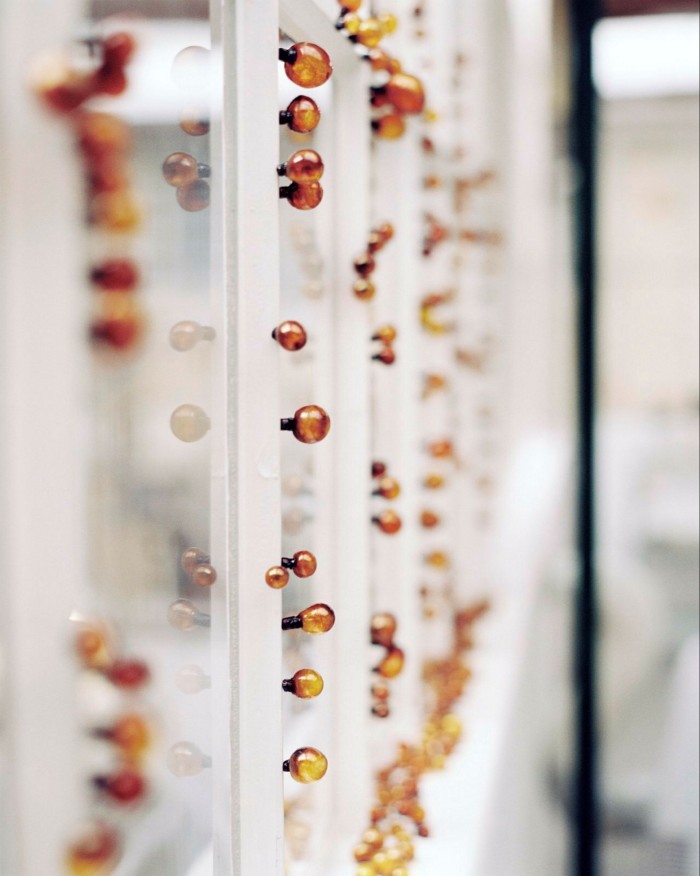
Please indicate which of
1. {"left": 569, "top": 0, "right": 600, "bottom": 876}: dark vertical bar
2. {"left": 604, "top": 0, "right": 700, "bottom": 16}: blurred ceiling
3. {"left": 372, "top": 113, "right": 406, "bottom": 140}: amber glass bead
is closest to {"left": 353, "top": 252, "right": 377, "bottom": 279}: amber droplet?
{"left": 372, "top": 113, "right": 406, "bottom": 140}: amber glass bead

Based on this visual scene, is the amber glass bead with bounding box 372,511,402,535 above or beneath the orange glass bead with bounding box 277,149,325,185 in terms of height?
beneath

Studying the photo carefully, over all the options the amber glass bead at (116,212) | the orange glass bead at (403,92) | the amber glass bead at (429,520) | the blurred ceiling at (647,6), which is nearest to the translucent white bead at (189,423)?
the amber glass bead at (116,212)

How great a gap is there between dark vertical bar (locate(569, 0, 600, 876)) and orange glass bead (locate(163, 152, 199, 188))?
4.66 feet

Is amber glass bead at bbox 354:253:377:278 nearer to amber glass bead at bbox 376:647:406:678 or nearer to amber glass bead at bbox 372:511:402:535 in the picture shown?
amber glass bead at bbox 372:511:402:535

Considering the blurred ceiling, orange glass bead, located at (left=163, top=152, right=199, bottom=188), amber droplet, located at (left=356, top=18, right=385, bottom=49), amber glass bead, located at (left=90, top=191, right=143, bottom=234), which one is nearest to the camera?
amber glass bead, located at (left=90, top=191, right=143, bottom=234)

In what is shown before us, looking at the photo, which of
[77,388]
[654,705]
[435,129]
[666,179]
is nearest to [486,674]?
[654,705]

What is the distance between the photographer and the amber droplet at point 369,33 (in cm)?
69

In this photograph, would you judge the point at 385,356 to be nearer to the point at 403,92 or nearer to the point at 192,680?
the point at 403,92

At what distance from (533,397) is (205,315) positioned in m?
1.77

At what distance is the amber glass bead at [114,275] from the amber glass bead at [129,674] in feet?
0.54

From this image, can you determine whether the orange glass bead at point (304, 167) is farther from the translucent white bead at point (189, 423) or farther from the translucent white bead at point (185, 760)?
the translucent white bead at point (185, 760)

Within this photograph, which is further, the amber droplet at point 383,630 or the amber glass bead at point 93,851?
the amber droplet at point 383,630

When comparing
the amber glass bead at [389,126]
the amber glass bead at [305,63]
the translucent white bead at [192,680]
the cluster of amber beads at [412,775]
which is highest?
the amber glass bead at [389,126]

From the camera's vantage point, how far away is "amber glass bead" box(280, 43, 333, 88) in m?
0.57
